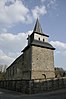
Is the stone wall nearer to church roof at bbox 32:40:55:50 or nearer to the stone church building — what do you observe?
the stone church building

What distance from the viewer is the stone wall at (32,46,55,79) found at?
3203 cm

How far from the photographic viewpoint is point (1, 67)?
263ft

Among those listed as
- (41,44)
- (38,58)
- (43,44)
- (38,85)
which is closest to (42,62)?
(38,58)

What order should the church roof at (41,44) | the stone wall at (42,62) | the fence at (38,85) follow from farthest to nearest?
the church roof at (41,44) → the stone wall at (42,62) → the fence at (38,85)

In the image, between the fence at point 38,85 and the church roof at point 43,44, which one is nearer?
the fence at point 38,85

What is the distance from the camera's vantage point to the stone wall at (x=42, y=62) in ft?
105

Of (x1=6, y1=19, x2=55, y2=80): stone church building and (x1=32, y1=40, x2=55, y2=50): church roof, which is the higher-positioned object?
(x1=32, y1=40, x2=55, y2=50): church roof

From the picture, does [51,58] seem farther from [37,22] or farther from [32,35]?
[37,22]

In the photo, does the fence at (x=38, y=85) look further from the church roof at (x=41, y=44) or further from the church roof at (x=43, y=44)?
the church roof at (x=43, y=44)

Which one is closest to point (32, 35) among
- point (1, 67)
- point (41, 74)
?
point (41, 74)

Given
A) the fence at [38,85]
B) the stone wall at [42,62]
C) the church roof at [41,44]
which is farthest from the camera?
the church roof at [41,44]

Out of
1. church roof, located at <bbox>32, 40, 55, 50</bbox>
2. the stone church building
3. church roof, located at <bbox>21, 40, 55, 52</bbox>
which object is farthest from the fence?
church roof, located at <bbox>32, 40, 55, 50</bbox>

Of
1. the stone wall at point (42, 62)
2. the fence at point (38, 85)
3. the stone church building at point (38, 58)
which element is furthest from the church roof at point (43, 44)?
the fence at point (38, 85)

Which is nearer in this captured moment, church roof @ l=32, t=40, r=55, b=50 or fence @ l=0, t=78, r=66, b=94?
fence @ l=0, t=78, r=66, b=94
